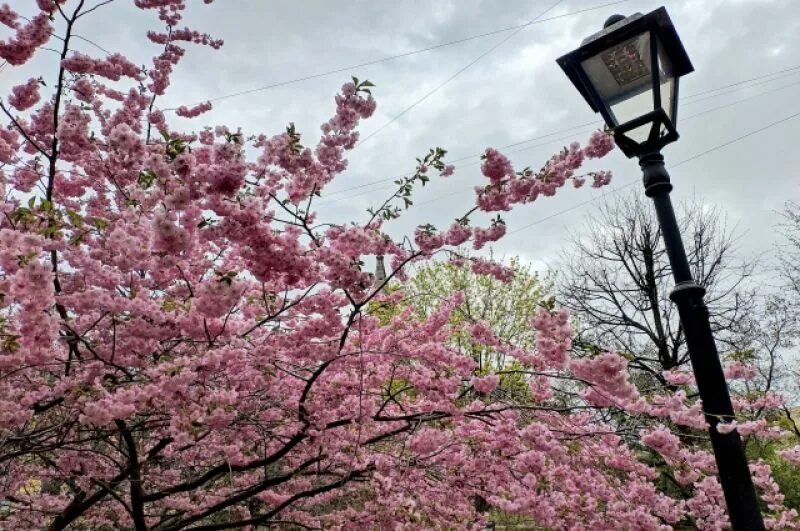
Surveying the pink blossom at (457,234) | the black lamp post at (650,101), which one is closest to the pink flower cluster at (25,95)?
the pink blossom at (457,234)

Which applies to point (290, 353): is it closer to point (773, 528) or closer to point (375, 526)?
point (375, 526)

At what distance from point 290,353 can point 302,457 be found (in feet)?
7.01

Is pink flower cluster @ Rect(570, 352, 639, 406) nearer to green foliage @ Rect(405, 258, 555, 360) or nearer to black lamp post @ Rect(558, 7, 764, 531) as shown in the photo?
black lamp post @ Rect(558, 7, 764, 531)

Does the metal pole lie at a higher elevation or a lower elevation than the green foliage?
lower

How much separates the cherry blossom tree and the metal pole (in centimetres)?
13

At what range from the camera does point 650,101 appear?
8.25 feet

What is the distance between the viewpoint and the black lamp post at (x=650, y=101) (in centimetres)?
227

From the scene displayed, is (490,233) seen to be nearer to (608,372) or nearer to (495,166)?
(495,166)

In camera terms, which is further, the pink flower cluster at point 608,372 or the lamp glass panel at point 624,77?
the pink flower cluster at point 608,372

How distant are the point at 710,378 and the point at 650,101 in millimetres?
1360

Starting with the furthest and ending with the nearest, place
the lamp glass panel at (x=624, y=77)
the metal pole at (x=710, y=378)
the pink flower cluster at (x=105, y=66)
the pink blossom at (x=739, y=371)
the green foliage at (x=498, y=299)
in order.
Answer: the green foliage at (x=498, y=299) < the pink blossom at (x=739, y=371) < the pink flower cluster at (x=105, y=66) < the lamp glass panel at (x=624, y=77) < the metal pole at (x=710, y=378)

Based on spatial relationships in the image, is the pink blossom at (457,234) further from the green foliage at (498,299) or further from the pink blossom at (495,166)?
the green foliage at (498,299)

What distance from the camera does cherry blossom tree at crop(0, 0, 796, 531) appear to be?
3002 mm

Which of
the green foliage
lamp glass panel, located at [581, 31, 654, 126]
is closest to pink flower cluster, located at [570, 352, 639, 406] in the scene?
lamp glass panel, located at [581, 31, 654, 126]
